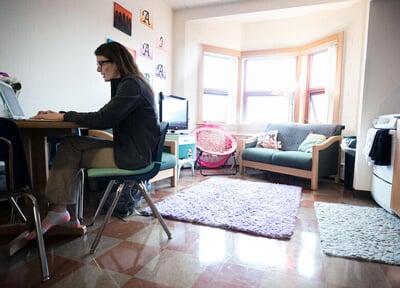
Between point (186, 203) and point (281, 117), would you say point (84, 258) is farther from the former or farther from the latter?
point (281, 117)

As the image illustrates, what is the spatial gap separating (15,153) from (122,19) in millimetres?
2562

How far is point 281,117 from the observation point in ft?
15.0

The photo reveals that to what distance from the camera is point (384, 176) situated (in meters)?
2.20

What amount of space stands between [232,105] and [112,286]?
396 cm

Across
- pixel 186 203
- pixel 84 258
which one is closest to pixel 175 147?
pixel 186 203

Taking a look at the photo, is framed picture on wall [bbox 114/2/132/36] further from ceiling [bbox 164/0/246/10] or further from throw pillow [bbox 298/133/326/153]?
throw pillow [bbox 298/133/326/153]

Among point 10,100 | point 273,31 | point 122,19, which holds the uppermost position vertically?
point 273,31

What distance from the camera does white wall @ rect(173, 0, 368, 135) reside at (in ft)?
11.3

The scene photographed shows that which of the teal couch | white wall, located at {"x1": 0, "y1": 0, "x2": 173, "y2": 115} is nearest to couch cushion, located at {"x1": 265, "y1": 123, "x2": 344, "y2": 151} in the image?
the teal couch

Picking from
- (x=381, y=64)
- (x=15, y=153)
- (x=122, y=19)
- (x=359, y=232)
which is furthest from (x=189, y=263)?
(x=122, y=19)

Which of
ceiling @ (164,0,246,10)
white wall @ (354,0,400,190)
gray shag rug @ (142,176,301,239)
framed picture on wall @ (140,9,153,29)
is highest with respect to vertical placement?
ceiling @ (164,0,246,10)

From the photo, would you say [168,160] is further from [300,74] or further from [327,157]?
[300,74]

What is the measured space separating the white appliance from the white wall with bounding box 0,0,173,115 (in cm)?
280

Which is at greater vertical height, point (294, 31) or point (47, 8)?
point (294, 31)
